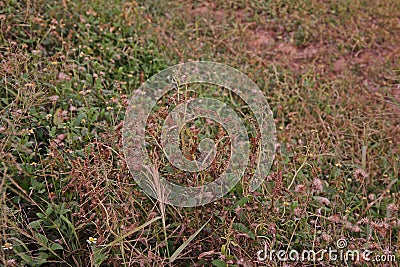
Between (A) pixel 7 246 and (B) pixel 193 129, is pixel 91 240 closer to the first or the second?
(A) pixel 7 246

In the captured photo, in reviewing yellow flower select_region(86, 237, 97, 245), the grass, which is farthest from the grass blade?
yellow flower select_region(86, 237, 97, 245)

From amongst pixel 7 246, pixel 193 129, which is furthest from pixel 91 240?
pixel 193 129

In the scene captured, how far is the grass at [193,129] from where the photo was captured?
6.92 ft

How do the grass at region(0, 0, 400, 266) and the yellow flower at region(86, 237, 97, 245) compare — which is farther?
the grass at region(0, 0, 400, 266)

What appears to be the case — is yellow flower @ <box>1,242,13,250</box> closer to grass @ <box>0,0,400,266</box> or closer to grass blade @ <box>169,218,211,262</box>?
grass @ <box>0,0,400,266</box>

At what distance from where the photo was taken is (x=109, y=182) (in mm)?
2129

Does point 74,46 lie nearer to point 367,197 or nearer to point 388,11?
point 367,197

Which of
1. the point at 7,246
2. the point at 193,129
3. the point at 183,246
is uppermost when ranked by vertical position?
the point at 193,129

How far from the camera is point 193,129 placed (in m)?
2.33

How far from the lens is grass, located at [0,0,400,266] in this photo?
6.92 ft

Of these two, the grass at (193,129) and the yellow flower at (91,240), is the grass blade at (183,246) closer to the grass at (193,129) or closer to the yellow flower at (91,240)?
the grass at (193,129)

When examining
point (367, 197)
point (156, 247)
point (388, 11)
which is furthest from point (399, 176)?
point (388, 11)

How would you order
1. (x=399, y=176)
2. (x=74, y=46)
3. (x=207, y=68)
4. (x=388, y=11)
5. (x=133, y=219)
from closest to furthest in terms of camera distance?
(x=133, y=219), (x=399, y=176), (x=74, y=46), (x=207, y=68), (x=388, y=11)

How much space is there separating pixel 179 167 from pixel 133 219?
306 millimetres
